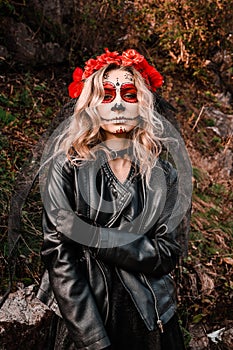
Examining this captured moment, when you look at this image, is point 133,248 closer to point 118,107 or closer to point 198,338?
point 118,107

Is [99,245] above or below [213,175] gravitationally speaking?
above

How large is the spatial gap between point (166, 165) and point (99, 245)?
0.57 m

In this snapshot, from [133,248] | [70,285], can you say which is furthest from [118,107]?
[70,285]

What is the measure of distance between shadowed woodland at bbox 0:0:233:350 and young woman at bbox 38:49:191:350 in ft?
1.38

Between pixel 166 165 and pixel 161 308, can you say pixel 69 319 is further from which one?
pixel 166 165

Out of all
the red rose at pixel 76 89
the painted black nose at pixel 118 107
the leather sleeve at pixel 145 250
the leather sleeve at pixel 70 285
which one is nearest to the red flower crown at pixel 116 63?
the red rose at pixel 76 89

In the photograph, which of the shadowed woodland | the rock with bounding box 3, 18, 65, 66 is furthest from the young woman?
the rock with bounding box 3, 18, 65, 66

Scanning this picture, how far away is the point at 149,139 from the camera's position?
2184mm

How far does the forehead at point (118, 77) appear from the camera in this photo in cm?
212

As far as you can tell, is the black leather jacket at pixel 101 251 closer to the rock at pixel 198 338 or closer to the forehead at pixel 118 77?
the forehead at pixel 118 77

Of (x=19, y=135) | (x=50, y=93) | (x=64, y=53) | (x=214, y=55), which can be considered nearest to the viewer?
(x=19, y=135)

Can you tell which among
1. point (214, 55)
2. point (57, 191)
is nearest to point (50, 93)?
point (214, 55)

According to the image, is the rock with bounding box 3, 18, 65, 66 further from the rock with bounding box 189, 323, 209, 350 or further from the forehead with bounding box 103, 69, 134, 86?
the rock with bounding box 189, 323, 209, 350

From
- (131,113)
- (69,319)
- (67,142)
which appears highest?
(131,113)
